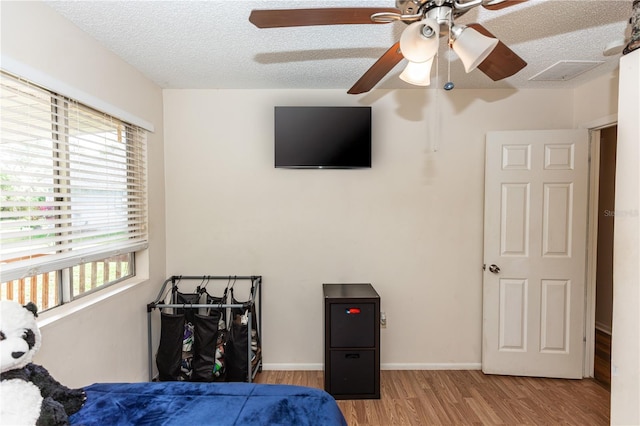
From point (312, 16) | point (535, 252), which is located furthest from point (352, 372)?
point (312, 16)

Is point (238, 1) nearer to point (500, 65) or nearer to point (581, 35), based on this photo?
point (500, 65)

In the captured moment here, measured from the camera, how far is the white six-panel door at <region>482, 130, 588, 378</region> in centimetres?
259

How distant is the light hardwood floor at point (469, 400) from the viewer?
216cm

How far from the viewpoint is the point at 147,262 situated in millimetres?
2504

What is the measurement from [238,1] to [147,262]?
2001mm

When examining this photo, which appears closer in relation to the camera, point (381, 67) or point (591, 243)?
point (381, 67)

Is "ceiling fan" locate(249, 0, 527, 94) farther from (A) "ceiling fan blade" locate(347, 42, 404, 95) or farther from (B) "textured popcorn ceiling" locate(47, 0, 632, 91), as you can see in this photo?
(B) "textured popcorn ceiling" locate(47, 0, 632, 91)

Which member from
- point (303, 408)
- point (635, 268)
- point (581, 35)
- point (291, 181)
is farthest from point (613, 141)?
point (303, 408)

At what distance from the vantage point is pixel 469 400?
7.75 feet

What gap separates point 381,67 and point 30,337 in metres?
1.90

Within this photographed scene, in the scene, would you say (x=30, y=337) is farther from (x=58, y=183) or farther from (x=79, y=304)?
(x=58, y=183)

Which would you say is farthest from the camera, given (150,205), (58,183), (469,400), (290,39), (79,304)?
(150,205)

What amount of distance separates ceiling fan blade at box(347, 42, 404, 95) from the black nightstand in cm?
150

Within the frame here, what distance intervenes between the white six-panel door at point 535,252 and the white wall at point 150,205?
9.34ft
